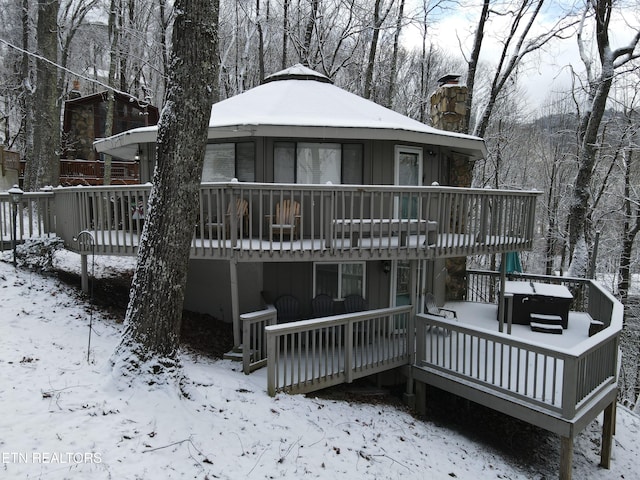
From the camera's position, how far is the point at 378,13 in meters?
19.5

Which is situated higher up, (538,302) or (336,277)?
(336,277)

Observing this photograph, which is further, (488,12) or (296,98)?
(488,12)

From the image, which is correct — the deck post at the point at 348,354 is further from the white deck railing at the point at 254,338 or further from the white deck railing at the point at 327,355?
the white deck railing at the point at 254,338

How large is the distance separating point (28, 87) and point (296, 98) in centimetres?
1582

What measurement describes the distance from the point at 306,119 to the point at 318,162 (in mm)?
976

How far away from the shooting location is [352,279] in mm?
9492

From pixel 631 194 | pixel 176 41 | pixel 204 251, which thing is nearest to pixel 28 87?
pixel 204 251

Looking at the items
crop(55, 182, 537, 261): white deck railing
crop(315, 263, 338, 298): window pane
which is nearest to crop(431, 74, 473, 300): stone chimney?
crop(55, 182, 537, 261): white deck railing

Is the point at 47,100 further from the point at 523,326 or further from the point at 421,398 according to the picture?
the point at 523,326

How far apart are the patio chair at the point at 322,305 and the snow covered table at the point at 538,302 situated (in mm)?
4445

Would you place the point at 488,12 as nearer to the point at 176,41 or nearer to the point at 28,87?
the point at 176,41

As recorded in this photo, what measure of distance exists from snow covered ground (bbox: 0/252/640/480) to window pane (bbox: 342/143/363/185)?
4650 millimetres

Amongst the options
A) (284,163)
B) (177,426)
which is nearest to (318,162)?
(284,163)

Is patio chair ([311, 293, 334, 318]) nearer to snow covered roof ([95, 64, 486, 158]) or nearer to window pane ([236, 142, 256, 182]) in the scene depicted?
window pane ([236, 142, 256, 182])
